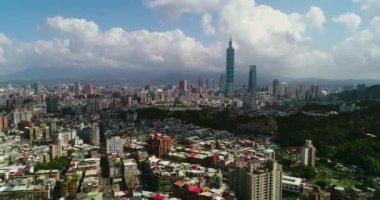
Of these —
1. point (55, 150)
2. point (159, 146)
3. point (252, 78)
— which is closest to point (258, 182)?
point (159, 146)

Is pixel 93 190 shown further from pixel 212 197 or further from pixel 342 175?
pixel 342 175

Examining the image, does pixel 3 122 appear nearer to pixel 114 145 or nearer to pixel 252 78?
pixel 114 145

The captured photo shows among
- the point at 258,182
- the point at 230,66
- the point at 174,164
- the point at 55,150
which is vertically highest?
the point at 230,66

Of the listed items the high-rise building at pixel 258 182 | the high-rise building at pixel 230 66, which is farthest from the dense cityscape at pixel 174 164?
the high-rise building at pixel 230 66

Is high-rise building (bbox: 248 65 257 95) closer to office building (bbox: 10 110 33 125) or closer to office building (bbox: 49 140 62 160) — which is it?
office building (bbox: 10 110 33 125)

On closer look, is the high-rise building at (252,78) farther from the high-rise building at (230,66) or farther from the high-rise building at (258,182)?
the high-rise building at (258,182)

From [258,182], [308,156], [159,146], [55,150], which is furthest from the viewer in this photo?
[159,146]

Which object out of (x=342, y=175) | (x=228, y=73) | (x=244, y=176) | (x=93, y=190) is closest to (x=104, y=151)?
(x=93, y=190)

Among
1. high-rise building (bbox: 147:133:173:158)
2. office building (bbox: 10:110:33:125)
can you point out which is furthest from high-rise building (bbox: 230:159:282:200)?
office building (bbox: 10:110:33:125)
